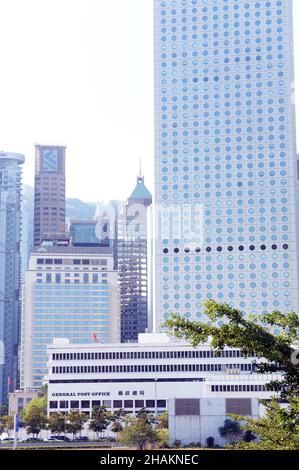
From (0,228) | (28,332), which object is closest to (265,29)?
(28,332)

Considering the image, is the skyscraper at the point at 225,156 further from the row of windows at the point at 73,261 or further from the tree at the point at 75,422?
the row of windows at the point at 73,261

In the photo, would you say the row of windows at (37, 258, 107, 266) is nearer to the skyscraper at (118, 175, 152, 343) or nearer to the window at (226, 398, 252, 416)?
the skyscraper at (118, 175, 152, 343)

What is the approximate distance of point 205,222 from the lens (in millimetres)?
100938

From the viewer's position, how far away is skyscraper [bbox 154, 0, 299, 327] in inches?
3917

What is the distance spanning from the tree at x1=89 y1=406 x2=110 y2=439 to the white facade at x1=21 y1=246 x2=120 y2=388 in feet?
195

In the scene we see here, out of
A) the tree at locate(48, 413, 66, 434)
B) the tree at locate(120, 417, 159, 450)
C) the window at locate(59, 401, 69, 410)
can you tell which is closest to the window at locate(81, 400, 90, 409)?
the window at locate(59, 401, 69, 410)

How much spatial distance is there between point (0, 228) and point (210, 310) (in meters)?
157

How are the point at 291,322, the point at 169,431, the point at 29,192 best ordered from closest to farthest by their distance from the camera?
the point at 291,322, the point at 169,431, the point at 29,192

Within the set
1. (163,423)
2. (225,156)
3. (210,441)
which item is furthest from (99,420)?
(225,156)

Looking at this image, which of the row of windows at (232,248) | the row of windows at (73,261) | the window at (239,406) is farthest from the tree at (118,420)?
the row of windows at (73,261)

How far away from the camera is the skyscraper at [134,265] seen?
163 meters
